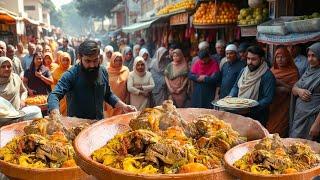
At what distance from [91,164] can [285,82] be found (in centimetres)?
392

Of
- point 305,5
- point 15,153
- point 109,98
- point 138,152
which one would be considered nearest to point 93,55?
point 109,98

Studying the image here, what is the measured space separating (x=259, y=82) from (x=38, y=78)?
12.3ft

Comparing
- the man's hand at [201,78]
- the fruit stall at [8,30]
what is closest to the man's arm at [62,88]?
the man's hand at [201,78]

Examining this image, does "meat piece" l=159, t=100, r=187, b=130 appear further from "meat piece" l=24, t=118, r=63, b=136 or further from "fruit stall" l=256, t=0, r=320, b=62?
"fruit stall" l=256, t=0, r=320, b=62

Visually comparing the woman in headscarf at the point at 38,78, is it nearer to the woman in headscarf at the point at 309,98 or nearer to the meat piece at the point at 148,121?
the woman in headscarf at the point at 309,98

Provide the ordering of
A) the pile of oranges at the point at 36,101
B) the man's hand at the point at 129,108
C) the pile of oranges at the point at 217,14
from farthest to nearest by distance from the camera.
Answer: the pile of oranges at the point at 217,14 → the pile of oranges at the point at 36,101 → the man's hand at the point at 129,108

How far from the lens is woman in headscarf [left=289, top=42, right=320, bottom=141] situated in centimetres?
445

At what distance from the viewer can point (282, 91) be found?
515 centimetres

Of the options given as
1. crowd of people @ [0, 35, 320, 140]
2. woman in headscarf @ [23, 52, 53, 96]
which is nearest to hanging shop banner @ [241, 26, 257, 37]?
crowd of people @ [0, 35, 320, 140]

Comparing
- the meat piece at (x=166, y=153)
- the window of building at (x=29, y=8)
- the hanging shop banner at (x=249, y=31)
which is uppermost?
the window of building at (x=29, y=8)

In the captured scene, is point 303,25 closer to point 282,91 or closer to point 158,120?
point 282,91

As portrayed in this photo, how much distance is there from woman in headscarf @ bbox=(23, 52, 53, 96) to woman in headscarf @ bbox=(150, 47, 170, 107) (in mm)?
1747

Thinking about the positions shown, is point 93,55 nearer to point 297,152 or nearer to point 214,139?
point 214,139

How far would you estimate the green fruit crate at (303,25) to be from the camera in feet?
Answer: 16.0
